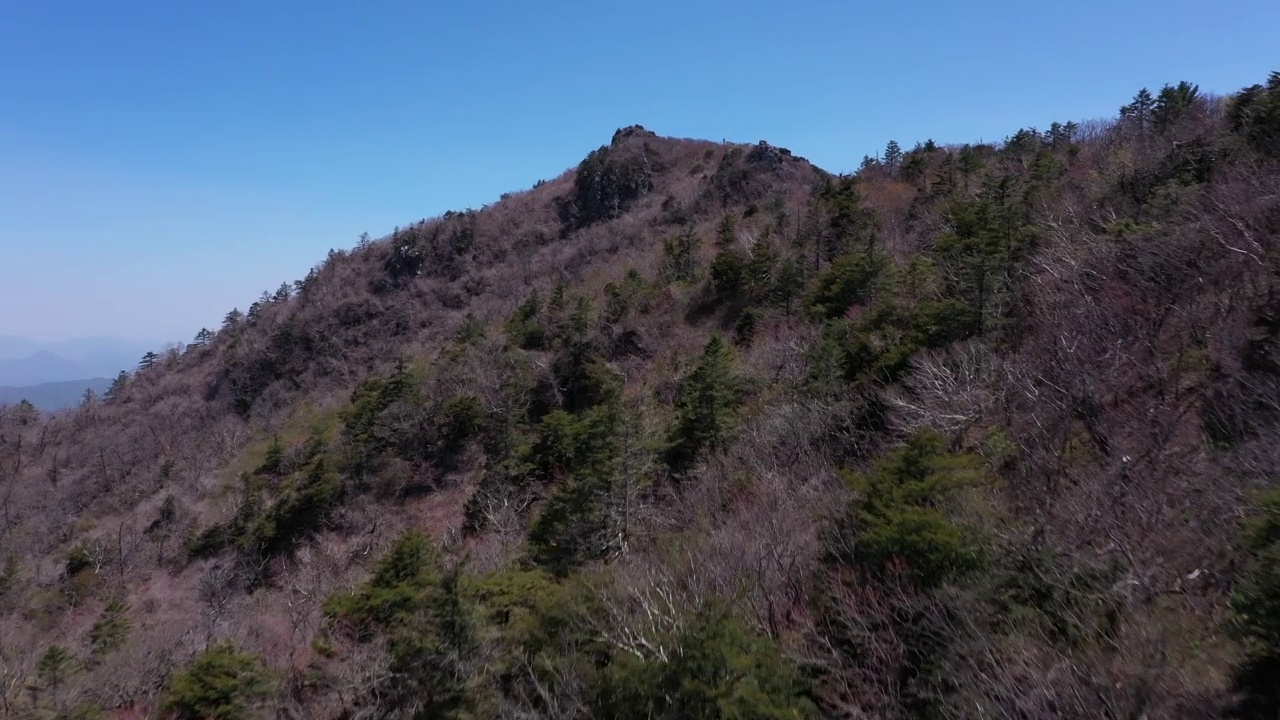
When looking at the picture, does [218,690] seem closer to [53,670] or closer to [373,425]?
[53,670]

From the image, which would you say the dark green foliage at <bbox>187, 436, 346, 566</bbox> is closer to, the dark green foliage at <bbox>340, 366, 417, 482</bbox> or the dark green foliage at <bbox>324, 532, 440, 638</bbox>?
the dark green foliage at <bbox>340, 366, 417, 482</bbox>

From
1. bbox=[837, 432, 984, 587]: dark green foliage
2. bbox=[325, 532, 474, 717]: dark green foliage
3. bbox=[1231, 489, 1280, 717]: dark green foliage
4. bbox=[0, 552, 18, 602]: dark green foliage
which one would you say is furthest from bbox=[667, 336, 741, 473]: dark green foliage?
bbox=[0, 552, 18, 602]: dark green foliage

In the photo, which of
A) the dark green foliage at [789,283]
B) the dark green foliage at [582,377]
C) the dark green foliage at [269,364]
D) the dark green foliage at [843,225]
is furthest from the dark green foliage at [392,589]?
the dark green foliage at [269,364]

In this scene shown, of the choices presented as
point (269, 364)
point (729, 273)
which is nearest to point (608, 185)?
point (729, 273)

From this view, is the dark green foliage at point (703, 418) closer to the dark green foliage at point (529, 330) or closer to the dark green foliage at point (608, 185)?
the dark green foliage at point (529, 330)

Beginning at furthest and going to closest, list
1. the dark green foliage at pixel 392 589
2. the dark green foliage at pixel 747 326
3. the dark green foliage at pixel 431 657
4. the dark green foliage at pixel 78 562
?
1. the dark green foliage at pixel 78 562
2. the dark green foliage at pixel 747 326
3. the dark green foliage at pixel 392 589
4. the dark green foliage at pixel 431 657

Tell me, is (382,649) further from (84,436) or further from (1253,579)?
(84,436)
